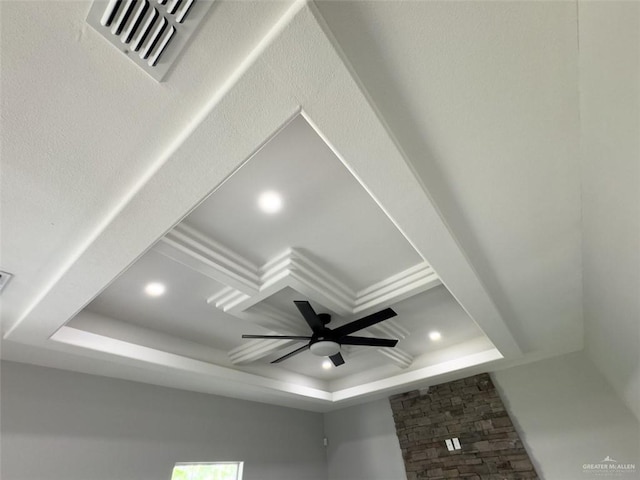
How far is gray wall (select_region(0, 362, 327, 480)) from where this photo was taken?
2797 millimetres


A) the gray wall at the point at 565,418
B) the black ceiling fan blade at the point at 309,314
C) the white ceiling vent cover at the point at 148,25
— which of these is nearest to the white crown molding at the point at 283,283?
the black ceiling fan blade at the point at 309,314

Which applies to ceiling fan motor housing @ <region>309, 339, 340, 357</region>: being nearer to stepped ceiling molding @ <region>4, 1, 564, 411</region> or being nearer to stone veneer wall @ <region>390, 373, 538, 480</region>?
stepped ceiling molding @ <region>4, 1, 564, 411</region>

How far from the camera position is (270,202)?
208 cm

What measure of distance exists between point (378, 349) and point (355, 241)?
2.15 meters

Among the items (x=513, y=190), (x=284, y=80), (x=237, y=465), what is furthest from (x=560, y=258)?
(x=237, y=465)

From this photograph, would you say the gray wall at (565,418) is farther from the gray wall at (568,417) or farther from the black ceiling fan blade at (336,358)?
the black ceiling fan blade at (336,358)

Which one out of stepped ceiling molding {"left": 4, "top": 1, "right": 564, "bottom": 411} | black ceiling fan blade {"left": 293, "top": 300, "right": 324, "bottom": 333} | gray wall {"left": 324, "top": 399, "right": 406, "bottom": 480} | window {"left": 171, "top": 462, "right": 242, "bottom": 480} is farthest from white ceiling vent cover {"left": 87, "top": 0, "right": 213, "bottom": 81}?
gray wall {"left": 324, "top": 399, "right": 406, "bottom": 480}

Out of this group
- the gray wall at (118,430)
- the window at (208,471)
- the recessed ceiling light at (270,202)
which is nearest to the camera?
the recessed ceiling light at (270,202)

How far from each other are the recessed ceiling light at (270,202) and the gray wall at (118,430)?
2762 mm

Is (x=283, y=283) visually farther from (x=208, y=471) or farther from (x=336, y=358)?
(x=208, y=471)

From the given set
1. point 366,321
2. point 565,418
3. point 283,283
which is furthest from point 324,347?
point 565,418

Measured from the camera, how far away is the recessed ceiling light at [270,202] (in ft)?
6.66

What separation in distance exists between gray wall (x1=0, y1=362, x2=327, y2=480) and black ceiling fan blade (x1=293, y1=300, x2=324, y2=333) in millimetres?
2198

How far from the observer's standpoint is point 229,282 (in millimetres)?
2555
